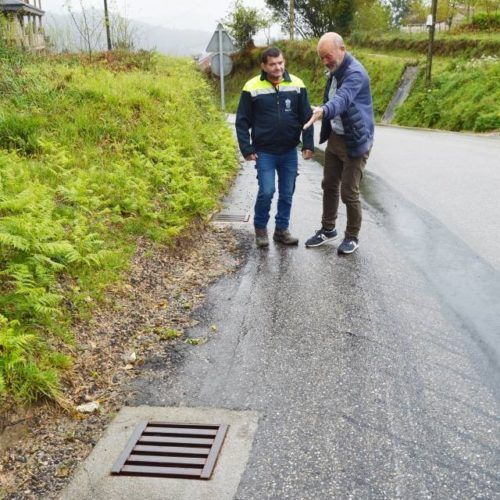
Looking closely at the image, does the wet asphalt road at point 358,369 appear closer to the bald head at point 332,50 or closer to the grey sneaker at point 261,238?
the grey sneaker at point 261,238

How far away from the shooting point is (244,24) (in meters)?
60.0

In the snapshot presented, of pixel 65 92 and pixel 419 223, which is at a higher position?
pixel 65 92

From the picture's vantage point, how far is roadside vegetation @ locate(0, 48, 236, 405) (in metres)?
4.21

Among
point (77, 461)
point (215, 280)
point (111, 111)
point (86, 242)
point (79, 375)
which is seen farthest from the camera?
point (111, 111)

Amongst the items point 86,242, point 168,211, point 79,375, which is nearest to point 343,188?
point 168,211

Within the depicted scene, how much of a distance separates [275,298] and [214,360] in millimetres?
1303

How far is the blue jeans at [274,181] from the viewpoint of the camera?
22.1 feet

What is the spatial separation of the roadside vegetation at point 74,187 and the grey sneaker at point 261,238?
0.96 meters

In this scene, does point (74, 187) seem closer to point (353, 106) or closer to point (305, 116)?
point (305, 116)

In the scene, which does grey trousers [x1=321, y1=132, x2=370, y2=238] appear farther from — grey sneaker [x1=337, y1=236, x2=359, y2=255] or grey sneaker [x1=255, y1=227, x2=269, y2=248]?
grey sneaker [x1=255, y1=227, x2=269, y2=248]

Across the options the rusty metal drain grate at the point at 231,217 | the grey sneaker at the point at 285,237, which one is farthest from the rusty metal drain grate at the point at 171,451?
the rusty metal drain grate at the point at 231,217

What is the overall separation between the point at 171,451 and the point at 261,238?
398cm

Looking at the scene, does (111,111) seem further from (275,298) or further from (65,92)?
(275,298)

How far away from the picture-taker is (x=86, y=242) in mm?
5426
